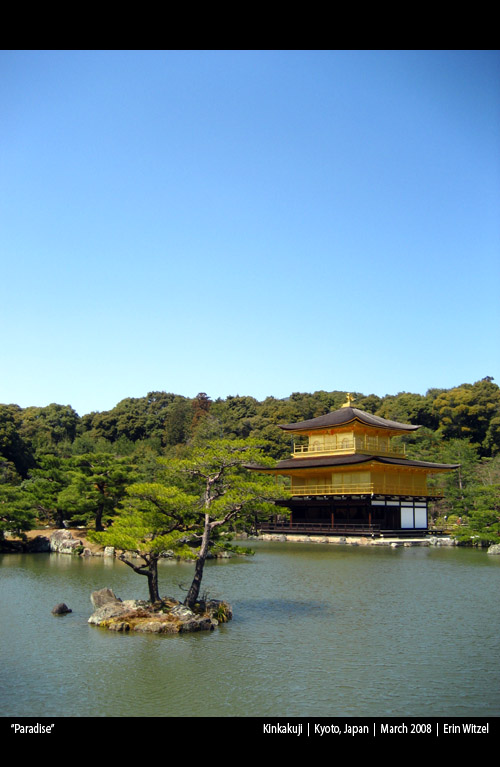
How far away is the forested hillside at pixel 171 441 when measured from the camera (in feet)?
95.3

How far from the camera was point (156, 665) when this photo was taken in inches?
397

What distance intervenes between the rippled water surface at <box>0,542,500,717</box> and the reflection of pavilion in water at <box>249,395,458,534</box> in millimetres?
15884

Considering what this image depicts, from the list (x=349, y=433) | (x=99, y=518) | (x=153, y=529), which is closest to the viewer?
(x=153, y=529)

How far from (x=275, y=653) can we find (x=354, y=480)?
85.4ft

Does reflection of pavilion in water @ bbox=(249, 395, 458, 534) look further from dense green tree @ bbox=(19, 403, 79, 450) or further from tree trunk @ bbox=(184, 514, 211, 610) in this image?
dense green tree @ bbox=(19, 403, 79, 450)

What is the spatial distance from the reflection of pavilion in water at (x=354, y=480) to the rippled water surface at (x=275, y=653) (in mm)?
15884

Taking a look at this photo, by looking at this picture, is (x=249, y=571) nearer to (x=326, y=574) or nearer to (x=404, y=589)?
(x=326, y=574)

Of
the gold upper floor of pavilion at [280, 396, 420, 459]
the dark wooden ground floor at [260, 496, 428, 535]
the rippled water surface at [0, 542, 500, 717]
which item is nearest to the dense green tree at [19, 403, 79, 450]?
the gold upper floor of pavilion at [280, 396, 420, 459]

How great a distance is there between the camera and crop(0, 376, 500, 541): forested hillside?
1144 inches

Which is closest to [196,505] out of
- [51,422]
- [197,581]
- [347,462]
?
[197,581]

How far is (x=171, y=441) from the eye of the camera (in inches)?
2643

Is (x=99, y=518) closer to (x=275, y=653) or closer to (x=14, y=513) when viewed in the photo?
(x=14, y=513)

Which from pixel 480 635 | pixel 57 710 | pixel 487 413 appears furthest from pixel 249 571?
pixel 487 413
